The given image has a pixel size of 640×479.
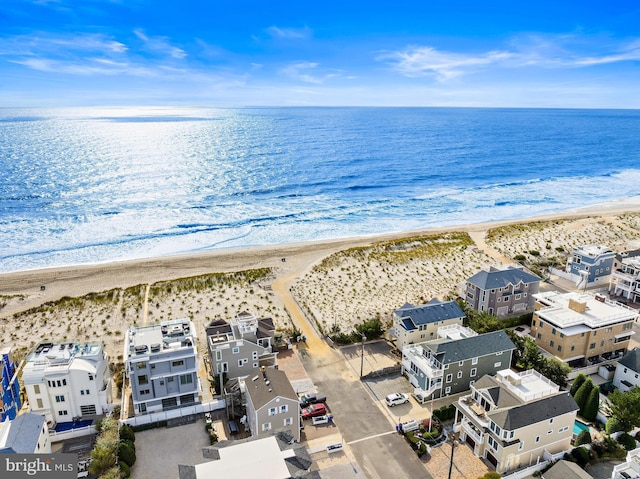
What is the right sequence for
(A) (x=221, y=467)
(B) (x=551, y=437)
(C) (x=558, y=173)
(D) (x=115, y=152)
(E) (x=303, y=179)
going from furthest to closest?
(D) (x=115, y=152) → (C) (x=558, y=173) → (E) (x=303, y=179) → (B) (x=551, y=437) → (A) (x=221, y=467)

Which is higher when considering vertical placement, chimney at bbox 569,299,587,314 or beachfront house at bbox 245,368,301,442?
chimney at bbox 569,299,587,314

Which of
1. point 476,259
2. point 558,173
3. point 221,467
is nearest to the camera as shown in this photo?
point 221,467

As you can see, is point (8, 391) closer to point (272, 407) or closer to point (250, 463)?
point (272, 407)

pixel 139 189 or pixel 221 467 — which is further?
pixel 139 189

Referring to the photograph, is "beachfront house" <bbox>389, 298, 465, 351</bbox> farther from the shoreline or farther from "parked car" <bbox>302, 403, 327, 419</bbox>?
the shoreline

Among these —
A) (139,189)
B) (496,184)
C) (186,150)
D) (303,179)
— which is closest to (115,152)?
(186,150)

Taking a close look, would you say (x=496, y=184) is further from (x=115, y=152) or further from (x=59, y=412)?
(x=115, y=152)

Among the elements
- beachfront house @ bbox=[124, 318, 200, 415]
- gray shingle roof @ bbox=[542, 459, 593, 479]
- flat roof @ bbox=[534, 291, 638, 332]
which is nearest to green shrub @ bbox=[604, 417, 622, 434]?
gray shingle roof @ bbox=[542, 459, 593, 479]

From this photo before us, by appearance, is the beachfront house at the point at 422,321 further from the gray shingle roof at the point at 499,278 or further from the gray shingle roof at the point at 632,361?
the gray shingle roof at the point at 632,361
